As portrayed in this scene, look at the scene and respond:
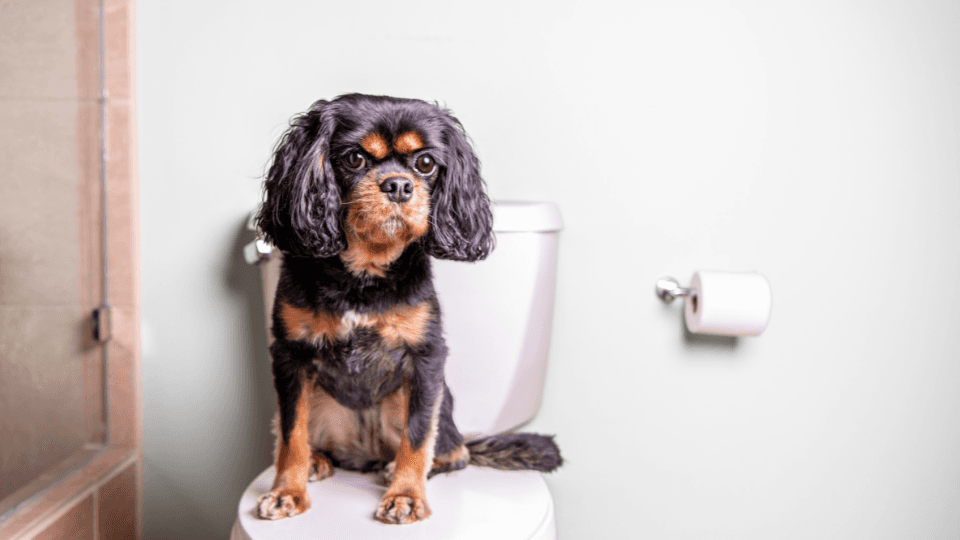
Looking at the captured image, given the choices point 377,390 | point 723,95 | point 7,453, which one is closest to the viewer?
point 377,390

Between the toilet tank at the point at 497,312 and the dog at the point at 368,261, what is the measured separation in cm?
15

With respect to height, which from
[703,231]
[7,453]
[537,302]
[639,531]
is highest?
[703,231]

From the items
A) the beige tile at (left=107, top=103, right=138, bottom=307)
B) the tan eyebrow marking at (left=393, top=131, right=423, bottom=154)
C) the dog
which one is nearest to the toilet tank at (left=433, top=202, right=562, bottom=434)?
the dog

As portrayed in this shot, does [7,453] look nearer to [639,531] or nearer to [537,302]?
[537,302]

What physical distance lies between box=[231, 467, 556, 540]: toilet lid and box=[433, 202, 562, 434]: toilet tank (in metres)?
0.15

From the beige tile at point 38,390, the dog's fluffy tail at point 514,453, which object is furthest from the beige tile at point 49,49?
the dog's fluffy tail at point 514,453

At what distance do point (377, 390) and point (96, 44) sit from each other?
38.5 inches

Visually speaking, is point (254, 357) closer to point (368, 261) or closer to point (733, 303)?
point (368, 261)

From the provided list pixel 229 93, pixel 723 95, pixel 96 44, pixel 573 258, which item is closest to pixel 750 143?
pixel 723 95

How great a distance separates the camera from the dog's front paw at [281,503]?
2.77ft

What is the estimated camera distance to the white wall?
1252mm

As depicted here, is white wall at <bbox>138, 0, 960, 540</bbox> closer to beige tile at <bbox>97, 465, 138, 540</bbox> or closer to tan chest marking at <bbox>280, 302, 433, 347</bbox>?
beige tile at <bbox>97, 465, 138, 540</bbox>

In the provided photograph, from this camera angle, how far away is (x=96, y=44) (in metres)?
1.28

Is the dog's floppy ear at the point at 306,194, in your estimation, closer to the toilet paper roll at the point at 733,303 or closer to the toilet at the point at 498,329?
the toilet at the point at 498,329
